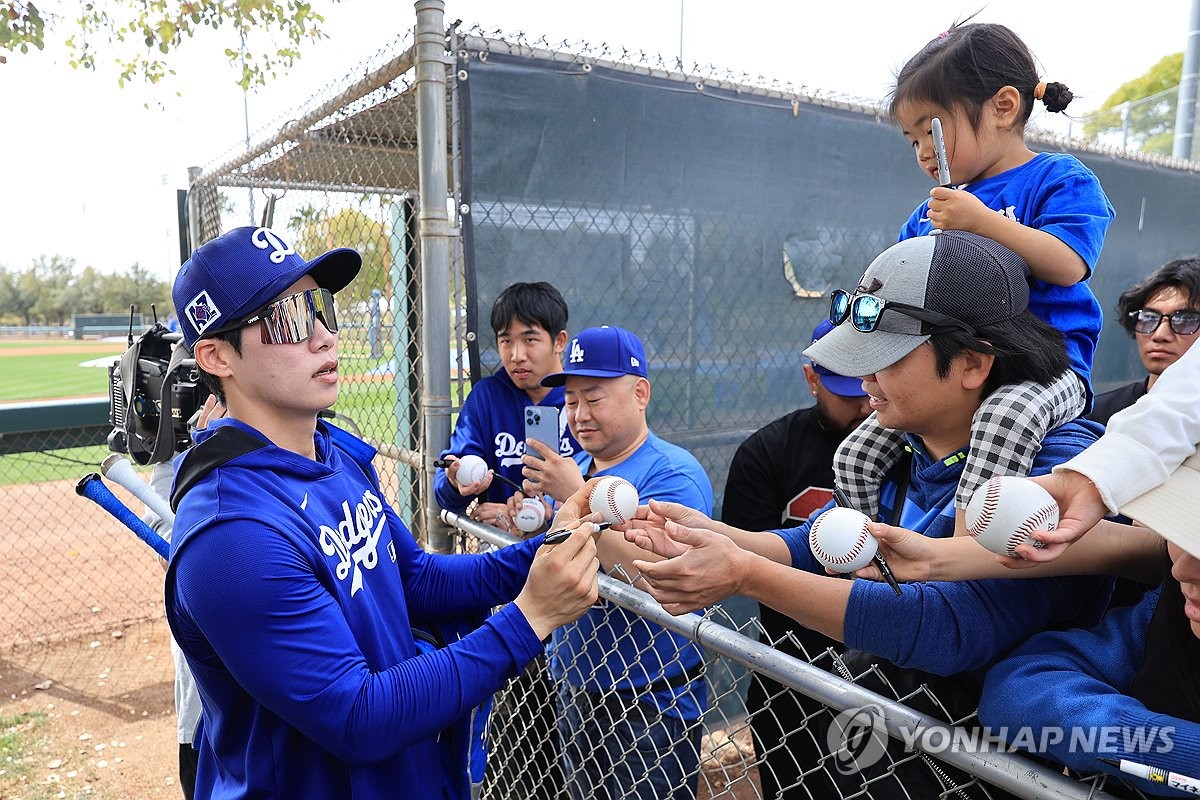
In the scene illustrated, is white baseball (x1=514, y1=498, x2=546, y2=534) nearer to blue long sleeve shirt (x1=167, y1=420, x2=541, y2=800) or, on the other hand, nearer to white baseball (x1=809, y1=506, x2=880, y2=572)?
blue long sleeve shirt (x1=167, y1=420, x2=541, y2=800)

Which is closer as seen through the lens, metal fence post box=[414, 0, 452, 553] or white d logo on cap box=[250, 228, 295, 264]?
white d logo on cap box=[250, 228, 295, 264]

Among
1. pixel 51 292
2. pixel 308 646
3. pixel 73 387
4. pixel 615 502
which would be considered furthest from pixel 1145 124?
pixel 51 292

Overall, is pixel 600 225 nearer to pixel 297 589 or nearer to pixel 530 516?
pixel 530 516

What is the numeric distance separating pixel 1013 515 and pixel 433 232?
2457mm

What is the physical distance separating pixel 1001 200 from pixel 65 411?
6.12 m

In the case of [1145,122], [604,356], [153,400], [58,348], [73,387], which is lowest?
[73,387]

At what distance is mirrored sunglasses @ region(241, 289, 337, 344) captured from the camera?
5.86 feet

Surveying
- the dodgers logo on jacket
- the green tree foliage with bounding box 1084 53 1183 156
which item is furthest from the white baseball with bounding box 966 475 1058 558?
the green tree foliage with bounding box 1084 53 1183 156

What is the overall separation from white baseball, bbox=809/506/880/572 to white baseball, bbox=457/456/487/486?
1.72m

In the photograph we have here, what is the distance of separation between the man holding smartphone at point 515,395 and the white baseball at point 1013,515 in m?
2.12

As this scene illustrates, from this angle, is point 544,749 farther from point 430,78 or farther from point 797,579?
point 430,78

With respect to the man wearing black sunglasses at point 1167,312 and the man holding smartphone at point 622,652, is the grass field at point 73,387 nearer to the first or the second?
the man holding smartphone at point 622,652

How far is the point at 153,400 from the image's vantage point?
9.74 ft

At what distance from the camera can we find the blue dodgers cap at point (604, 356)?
285cm
